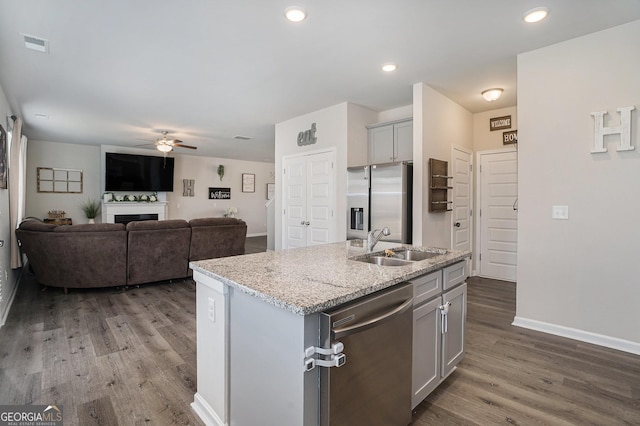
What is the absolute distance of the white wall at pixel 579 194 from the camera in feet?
8.54

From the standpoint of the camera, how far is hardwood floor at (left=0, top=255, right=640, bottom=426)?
6.12ft

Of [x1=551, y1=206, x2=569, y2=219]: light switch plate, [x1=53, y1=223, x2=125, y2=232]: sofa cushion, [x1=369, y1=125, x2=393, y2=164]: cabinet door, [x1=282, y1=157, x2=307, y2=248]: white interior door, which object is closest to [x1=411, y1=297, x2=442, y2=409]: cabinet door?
[x1=551, y1=206, x2=569, y2=219]: light switch plate

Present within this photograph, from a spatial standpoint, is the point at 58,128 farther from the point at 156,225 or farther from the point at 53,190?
the point at 156,225

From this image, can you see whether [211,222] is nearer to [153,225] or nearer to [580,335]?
[153,225]

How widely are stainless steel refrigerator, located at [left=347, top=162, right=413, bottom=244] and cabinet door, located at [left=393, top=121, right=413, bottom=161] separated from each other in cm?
40

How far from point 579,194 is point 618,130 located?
59 centimetres

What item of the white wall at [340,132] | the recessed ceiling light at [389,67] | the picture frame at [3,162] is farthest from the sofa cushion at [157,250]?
the recessed ceiling light at [389,67]

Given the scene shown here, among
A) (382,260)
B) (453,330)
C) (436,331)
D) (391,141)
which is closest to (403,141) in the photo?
(391,141)

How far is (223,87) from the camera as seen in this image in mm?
3881

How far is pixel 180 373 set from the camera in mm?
2312

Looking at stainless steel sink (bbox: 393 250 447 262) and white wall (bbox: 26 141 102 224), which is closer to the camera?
stainless steel sink (bbox: 393 250 447 262)

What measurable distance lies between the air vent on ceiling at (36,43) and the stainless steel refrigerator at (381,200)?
3.42 m

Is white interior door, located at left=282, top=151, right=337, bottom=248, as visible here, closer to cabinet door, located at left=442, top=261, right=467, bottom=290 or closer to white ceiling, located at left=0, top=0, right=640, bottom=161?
white ceiling, located at left=0, top=0, right=640, bottom=161

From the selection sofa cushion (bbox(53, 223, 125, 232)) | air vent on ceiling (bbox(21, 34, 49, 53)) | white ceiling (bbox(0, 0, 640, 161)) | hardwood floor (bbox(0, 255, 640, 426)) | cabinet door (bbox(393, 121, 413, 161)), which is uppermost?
white ceiling (bbox(0, 0, 640, 161))
